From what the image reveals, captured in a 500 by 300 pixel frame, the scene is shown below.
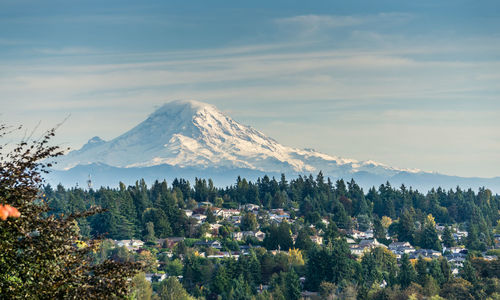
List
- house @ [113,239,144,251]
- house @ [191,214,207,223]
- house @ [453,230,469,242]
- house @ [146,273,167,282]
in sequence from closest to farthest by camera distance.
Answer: house @ [146,273,167,282] < house @ [113,239,144,251] < house @ [191,214,207,223] < house @ [453,230,469,242]

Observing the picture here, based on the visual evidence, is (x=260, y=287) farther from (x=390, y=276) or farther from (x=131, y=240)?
(x=131, y=240)

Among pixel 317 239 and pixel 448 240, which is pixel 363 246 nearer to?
pixel 317 239

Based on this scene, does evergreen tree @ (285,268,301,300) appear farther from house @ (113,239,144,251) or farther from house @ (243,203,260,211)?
house @ (243,203,260,211)

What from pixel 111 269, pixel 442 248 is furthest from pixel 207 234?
pixel 111 269

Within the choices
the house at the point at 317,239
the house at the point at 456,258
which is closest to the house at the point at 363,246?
the house at the point at 317,239

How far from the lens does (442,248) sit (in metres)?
158

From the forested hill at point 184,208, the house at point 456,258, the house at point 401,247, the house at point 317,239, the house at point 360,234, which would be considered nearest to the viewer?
the house at point 456,258

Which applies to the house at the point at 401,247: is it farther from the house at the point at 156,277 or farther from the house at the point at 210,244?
the house at the point at 156,277

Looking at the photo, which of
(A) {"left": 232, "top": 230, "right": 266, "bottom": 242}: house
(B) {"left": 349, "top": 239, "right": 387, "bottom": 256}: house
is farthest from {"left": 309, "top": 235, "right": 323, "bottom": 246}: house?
(A) {"left": 232, "top": 230, "right": 266, "bottom": 242}: house

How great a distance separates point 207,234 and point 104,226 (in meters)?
21.1

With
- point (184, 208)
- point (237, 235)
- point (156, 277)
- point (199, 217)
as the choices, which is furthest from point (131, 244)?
point (184, 208)

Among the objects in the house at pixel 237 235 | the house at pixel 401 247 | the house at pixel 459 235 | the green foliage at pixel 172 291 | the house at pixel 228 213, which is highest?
the house at pixel 228 213

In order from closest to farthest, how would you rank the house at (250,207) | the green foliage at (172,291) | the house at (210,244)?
the green foliage at (172,291) < the house at (210,244) < the house at (250,207)

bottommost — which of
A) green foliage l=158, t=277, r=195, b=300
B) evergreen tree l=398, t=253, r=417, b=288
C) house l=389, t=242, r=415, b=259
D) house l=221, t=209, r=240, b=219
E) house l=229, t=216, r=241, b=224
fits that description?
green foliage l=158, t=277, r=195, b=300
